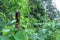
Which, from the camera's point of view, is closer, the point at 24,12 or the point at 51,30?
the point at 51,30

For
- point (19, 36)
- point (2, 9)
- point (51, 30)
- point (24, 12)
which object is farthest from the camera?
point (2, 9)

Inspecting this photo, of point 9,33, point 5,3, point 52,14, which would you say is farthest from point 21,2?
point 52,14

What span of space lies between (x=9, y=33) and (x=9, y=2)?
0.94m

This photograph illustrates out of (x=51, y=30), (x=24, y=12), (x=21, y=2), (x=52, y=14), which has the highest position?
(x=21, y=2)

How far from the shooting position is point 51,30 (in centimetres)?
152

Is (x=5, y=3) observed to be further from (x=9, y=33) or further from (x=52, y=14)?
(x=52, y=14)

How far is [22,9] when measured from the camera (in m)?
1.60

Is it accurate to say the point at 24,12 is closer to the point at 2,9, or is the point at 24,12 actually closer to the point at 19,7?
the point at 19,7

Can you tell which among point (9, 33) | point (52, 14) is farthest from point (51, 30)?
point (52, 14)

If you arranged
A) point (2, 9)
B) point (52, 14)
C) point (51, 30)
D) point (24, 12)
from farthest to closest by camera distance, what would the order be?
point (52, 14)
point (2, 9)
point (24, 12)
point (51, 30)

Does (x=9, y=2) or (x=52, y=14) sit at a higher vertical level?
(x=9, y=2)

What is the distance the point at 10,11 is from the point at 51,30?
1.33 ft

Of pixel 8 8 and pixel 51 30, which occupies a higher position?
pixel 8 8

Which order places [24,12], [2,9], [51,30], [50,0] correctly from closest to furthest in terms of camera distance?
[51,30] → [24,12] → [2,9] → [50,0]
